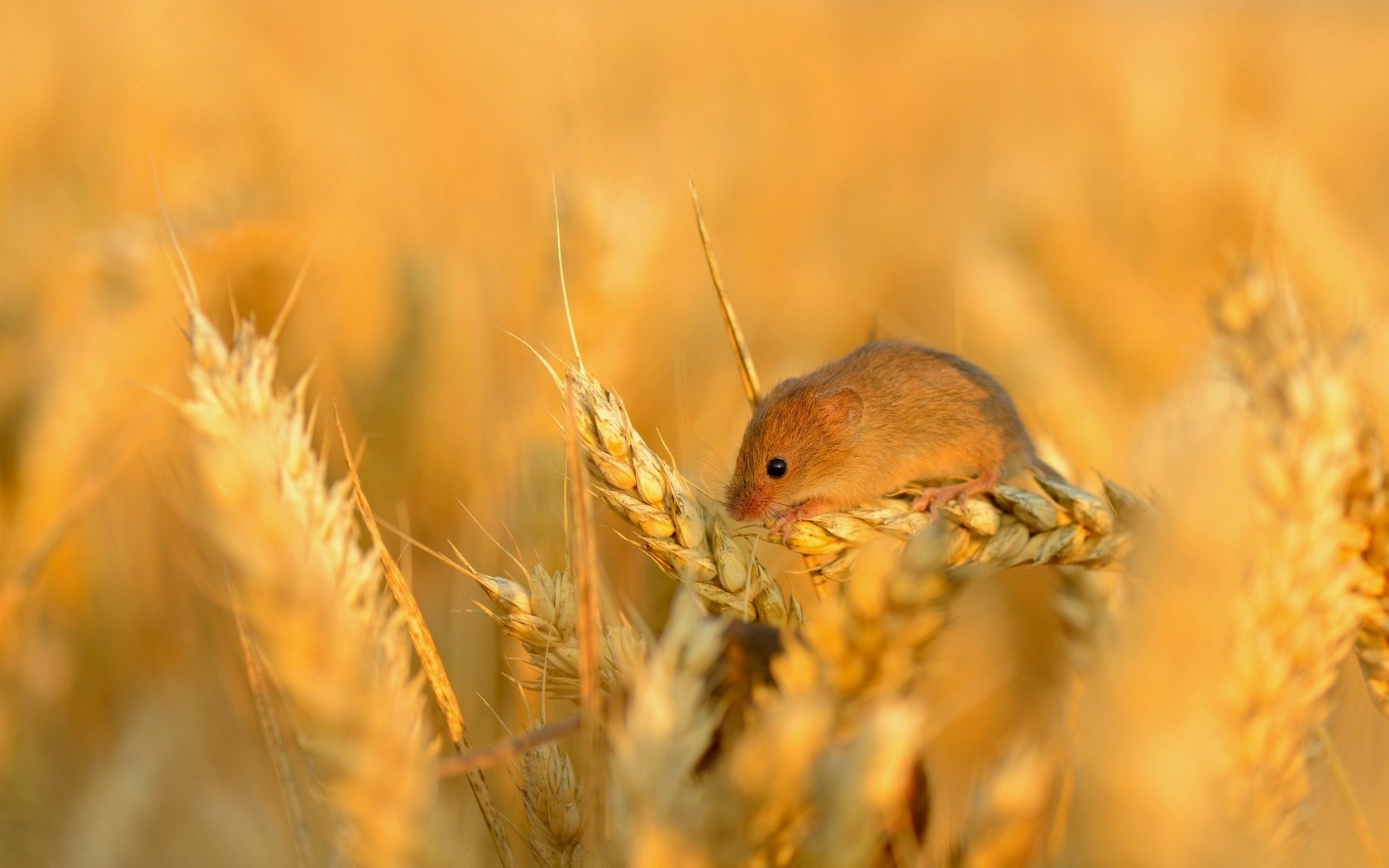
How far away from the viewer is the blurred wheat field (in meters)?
0.88

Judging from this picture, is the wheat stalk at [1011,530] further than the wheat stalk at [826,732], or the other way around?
the wheat stalk at [1011,530]

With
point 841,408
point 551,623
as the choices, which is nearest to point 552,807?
point 551,623

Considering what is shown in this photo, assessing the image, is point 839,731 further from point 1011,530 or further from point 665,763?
point 1011,530

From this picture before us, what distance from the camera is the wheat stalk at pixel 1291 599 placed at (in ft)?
3.46

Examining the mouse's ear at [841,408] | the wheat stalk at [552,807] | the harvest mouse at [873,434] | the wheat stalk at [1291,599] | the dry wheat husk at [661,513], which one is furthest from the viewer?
the mouse's ear at [841,408]

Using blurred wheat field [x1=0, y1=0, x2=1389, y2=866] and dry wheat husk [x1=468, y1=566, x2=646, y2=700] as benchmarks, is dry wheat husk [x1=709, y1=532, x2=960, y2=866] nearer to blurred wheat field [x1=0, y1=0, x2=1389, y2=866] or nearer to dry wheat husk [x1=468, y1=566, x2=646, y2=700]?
blurred wheat field [x1=0, y1=0, x2=1389, y2=866]

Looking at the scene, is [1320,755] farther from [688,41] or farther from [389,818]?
[688,41]

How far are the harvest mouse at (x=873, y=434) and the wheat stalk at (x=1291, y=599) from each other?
85 cm

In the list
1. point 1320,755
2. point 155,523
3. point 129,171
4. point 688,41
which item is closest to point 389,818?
point 1320,755

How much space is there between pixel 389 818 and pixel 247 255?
2.58 metres

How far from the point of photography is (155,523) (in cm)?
296

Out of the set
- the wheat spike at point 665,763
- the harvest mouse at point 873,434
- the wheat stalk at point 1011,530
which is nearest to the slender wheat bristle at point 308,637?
the wheat spike at point 665,763

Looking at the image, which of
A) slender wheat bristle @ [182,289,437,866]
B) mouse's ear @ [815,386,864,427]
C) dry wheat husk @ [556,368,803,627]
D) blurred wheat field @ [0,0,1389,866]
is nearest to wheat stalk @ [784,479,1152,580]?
blurred wheat field @ [0,0,1389,866]

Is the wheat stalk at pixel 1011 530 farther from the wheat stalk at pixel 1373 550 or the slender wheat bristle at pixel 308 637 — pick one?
the slender wheat bristle at pixel 308 637
